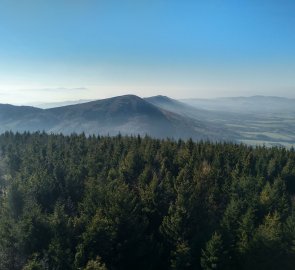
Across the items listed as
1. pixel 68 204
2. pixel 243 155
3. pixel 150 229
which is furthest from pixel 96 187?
pixel 243 155

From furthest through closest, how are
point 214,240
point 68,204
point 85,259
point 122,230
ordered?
point 68,204
point 122,230
point 214,240
point 85,259

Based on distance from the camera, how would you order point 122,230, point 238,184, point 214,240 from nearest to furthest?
point 214,240 → point 122,230 → point 238,184

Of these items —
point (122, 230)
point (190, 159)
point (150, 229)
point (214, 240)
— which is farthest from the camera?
point (190, 159)

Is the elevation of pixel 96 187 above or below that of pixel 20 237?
above

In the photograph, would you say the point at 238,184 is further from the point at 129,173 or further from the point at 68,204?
the point at 68,204

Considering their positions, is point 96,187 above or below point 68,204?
above

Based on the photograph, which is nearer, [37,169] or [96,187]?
[96,187]

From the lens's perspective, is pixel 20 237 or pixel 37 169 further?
pixel 37 169

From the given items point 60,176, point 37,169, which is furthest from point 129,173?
point 37,169

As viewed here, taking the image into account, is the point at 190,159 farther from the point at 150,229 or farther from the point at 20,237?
the point at 20,237
